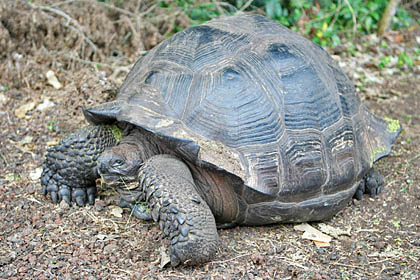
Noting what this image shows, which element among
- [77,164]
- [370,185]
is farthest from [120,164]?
[370,185]

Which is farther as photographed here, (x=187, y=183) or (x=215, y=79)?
(x=215, y=79)

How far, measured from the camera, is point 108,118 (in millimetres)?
3537

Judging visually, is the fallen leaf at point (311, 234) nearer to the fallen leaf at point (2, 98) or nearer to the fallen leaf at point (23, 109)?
the fallen leaf at point (23, 109)

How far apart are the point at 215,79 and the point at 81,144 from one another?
3.71ft

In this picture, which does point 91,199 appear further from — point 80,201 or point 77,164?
point 77,164

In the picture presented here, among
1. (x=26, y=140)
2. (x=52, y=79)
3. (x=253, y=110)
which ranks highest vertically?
(x=253, y=110)

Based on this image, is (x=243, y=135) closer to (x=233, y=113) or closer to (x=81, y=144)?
(x=233, y=113)

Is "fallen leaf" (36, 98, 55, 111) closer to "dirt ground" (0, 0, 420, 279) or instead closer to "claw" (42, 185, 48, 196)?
"dirt ground" (0, 0, 420, 279)

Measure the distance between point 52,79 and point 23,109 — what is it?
585 millimetres

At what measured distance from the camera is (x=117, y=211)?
3652mm

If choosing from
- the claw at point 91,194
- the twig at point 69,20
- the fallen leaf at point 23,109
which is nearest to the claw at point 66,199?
the claw at point 91,194

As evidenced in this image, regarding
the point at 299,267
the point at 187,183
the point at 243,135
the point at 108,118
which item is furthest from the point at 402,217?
the point at 108,118

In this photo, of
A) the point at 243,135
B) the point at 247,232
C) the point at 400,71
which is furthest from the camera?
the point at 400,71

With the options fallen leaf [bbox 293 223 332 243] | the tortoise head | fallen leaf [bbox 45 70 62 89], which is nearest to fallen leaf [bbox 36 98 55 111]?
fallen leaf [bbox 45 70 62 89]
